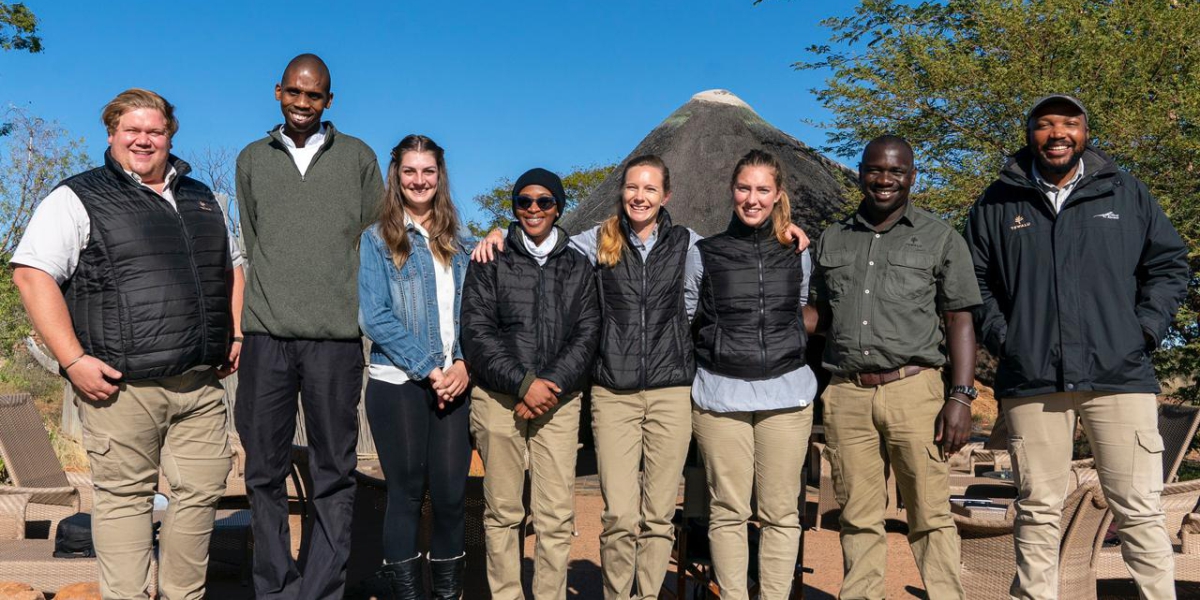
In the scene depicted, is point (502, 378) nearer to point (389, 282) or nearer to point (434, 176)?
point (389, 282)

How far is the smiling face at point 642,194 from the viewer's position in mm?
3666

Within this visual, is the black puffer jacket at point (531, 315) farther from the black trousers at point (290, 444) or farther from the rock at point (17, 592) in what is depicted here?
the rock at point (17, 592)

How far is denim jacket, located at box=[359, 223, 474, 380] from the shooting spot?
11.4 feet

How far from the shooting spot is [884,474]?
11.9 ft

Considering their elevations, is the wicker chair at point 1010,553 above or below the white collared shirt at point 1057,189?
below

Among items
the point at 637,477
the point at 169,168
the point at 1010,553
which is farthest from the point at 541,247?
the point at 1010,553

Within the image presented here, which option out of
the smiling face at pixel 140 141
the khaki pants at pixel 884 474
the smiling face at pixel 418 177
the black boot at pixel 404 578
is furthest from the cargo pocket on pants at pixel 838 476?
the smiling face at pixel 140 141

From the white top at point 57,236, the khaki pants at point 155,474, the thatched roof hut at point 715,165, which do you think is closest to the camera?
the white top at point 57,236

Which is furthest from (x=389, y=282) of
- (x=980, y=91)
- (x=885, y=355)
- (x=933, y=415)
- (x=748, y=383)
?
(x=980, y=91)

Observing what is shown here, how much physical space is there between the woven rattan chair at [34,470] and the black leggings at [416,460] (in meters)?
2.61

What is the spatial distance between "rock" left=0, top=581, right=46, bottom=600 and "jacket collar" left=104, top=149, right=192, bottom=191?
1912 mm

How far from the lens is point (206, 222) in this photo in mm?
3604

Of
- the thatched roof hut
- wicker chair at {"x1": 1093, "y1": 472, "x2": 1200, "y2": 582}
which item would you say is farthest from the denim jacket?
the thatched roof hut

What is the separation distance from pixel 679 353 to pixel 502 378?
0.69 metres
